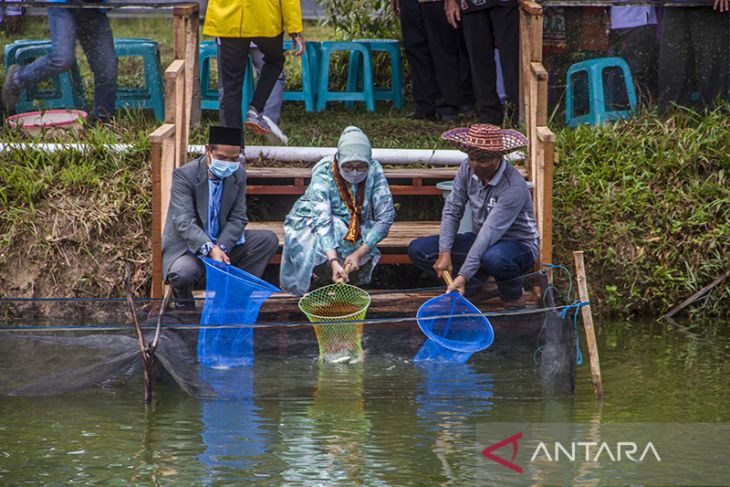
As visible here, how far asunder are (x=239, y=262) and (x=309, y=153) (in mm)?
1501

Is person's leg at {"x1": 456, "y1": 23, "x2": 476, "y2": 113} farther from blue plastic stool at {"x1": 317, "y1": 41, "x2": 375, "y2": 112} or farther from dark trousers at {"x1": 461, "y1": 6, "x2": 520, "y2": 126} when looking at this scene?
blue plastic stool at {"x1": 317, "y1": 41, "x2": 375, "y2": 112}

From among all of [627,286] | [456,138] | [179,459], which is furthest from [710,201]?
[179,459]

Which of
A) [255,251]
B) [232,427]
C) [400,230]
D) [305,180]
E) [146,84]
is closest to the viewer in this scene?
[232,427]

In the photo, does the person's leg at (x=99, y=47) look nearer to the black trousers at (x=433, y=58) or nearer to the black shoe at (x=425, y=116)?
the black trousers at (x=433, y=58)

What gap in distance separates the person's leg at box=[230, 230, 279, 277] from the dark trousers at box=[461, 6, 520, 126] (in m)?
2.65

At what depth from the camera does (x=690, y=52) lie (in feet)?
30.0

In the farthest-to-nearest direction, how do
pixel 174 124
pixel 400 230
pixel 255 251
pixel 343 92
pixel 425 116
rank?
pixel 343 92, pixel 425 116, pixel 400 230, pixel 174 124, pixel 255 251

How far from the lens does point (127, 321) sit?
23.9 ft

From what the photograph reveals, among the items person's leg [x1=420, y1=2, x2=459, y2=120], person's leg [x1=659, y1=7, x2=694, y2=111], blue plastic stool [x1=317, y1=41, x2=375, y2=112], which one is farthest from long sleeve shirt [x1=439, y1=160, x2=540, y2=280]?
blue plastic stool [x1=317, y1=41, x2=375, y2=112]

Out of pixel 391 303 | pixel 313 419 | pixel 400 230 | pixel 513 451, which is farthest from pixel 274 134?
pixel 513 451

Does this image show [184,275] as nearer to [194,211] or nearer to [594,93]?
[194,211]

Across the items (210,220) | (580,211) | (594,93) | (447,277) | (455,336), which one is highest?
(594,93)

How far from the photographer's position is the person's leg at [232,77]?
891cm

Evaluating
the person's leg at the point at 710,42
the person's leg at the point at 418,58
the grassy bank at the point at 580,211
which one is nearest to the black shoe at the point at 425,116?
the person's leg at the point at 418,58
